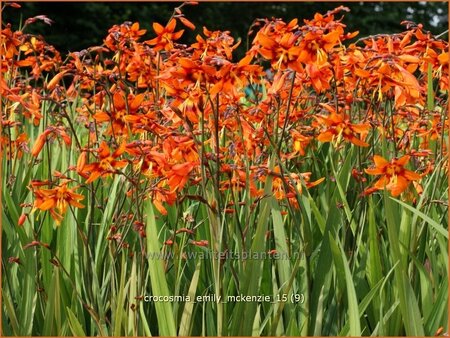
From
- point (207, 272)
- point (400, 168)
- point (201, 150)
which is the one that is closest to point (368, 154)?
point (400, 168)

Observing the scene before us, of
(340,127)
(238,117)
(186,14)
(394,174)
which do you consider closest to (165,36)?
(238,117)

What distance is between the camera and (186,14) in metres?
14.0

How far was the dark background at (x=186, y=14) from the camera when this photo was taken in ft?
38.4

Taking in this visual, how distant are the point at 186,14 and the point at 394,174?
12.4 m

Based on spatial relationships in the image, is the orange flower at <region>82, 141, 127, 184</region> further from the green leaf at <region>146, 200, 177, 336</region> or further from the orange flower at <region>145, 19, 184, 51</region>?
the orange flower at <region>145, 19, 184, 51</region>

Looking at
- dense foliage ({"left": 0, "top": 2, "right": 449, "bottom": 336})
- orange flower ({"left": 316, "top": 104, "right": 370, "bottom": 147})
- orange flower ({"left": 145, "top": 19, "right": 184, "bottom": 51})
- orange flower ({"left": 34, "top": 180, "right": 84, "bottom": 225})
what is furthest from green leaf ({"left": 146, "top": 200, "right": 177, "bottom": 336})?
orange flower ({"left": 145, "top": 19, "right": 184, "bottom": 51})

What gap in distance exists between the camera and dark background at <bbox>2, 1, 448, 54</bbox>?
38.4ft

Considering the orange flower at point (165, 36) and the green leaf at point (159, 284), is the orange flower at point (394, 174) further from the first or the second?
the orange flower at point (165, 36)

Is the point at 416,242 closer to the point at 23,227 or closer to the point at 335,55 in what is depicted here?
the point at 335,55

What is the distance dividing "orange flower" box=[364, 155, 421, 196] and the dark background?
753 cm

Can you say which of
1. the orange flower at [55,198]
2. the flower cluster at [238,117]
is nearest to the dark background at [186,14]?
the flower cluster at [238,117]

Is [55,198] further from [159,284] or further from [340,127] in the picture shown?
[340,127]

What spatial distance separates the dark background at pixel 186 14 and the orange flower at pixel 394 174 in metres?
7.53

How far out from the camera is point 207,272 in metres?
2.33
